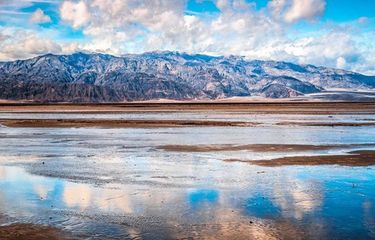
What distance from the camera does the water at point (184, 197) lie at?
12.6 meters

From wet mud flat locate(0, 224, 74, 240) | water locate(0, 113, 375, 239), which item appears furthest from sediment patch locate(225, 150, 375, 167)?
wet mud flat locate(0, 224, 74, 240)

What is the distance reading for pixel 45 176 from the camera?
20797mm

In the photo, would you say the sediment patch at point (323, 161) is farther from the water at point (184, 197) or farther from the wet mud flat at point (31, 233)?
the wet mud flat at point (31, 233)

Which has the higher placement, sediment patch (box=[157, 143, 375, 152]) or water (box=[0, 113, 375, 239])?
water (box=[0, 113, 375, 239])

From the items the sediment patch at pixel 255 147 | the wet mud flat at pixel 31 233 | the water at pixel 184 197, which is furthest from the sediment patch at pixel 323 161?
the wet mud flat at pixel 31 233

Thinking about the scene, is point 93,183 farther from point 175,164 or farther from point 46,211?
point 175,164

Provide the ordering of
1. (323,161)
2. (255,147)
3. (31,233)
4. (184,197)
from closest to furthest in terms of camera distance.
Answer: (31,233) → (184,197) → (323,161) → (255,147)

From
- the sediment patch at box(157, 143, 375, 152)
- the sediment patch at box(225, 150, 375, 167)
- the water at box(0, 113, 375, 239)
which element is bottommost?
the sediment patch at box(157, 143, 375, 152)

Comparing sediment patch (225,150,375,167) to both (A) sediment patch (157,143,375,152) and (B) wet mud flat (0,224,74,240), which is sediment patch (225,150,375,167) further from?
(B) wet mud flat (0,224,74,240)

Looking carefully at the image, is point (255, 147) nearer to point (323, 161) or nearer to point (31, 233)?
point (323, 161)

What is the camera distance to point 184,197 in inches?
648

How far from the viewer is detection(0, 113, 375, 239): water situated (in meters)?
12.6

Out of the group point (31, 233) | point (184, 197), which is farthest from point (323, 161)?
point (31, 233)

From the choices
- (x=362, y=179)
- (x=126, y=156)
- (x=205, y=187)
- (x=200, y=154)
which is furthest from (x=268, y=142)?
(x=205, y=187)
